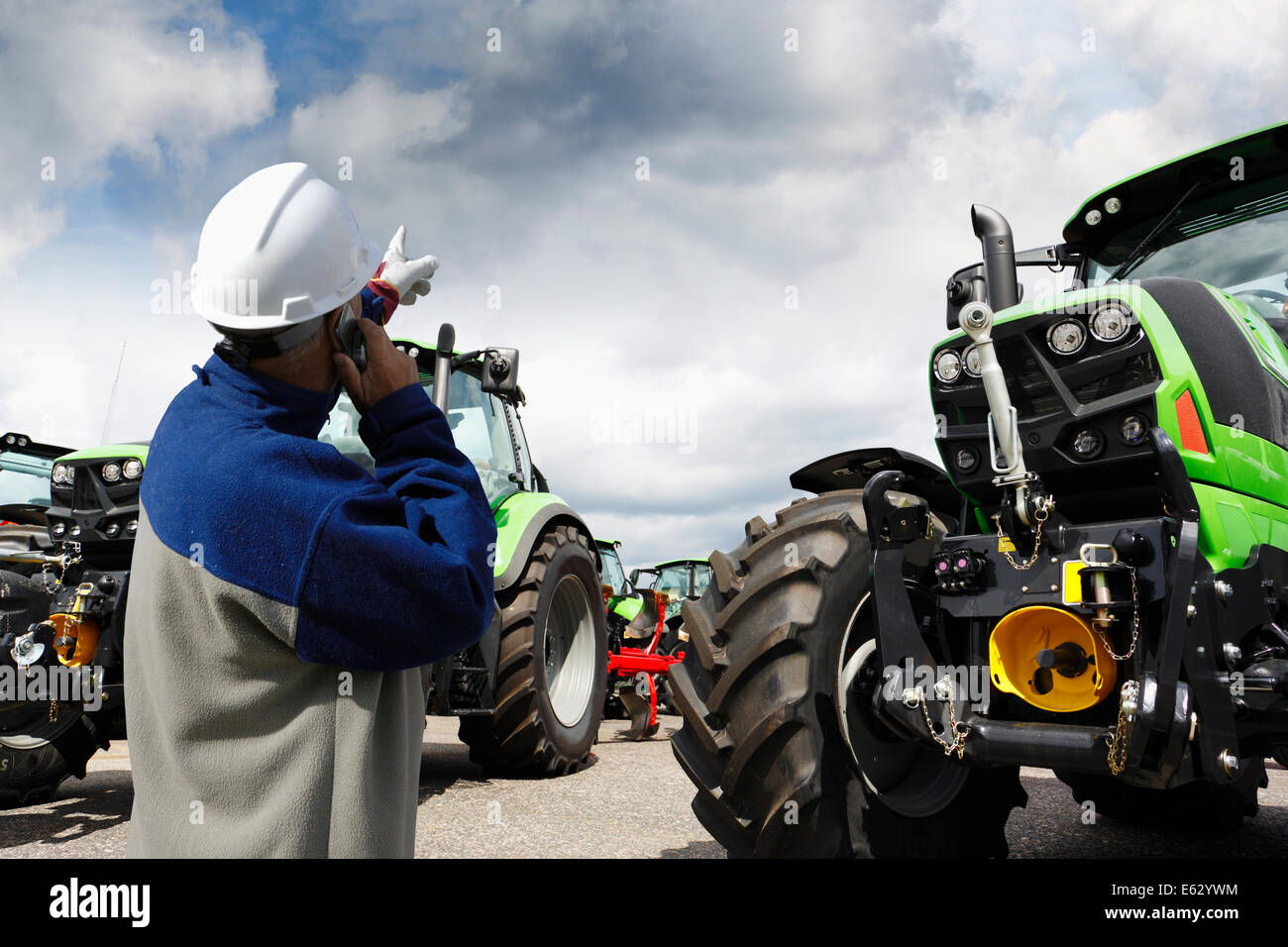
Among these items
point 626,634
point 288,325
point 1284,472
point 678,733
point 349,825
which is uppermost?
point 288,325

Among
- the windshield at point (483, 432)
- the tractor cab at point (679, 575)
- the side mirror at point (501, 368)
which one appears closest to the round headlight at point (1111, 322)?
the side mirror at point (501, 368)

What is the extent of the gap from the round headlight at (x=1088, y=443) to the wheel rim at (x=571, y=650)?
436cm

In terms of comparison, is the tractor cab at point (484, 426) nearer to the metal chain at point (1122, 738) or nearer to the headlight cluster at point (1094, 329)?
the headlight cluster at point (1094, 329)

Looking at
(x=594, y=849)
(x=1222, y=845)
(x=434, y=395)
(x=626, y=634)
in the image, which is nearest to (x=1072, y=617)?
(x=594, y=849)

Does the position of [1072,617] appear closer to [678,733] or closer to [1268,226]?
[678,733]

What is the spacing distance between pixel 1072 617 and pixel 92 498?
483 cm

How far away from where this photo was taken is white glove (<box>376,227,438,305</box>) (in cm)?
170

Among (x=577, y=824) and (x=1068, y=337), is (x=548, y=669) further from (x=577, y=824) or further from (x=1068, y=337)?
(x=1068, y=337)

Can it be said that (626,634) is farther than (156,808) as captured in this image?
Yes

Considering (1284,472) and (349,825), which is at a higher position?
(1284,472)

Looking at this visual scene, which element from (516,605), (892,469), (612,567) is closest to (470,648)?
(516,605)

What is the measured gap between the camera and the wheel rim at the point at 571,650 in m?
6.73

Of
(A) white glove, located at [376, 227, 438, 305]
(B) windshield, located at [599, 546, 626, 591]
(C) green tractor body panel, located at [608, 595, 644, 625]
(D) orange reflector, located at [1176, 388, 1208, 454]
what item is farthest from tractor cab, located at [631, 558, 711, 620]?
(A) white glove, located at [376, 227, 438, 305]

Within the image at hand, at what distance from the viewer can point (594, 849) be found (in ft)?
13.8
